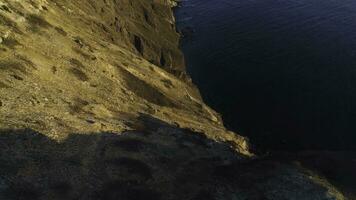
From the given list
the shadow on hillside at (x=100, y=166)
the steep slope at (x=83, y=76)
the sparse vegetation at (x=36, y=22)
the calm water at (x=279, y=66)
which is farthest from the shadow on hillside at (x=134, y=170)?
the calm water at (x=279, y=66)

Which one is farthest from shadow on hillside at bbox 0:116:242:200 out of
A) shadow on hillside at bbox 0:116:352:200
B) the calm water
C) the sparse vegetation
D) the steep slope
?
the calm water

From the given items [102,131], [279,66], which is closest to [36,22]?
[102,131]

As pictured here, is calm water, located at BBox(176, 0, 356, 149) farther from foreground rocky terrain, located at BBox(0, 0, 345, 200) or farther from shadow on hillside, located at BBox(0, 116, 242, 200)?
shadow on hillside, located at BBox(0, 116, 242, 200)

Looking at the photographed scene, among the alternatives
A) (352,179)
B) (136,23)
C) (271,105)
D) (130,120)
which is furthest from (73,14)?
(352,179)

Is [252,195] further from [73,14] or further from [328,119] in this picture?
[73,14]

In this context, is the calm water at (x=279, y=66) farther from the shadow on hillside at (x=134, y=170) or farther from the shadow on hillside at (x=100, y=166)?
the shadow on hillside at (x=100, y=166)

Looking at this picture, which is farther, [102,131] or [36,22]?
[36,22]

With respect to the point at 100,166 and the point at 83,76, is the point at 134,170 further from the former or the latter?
the point at 83,76
